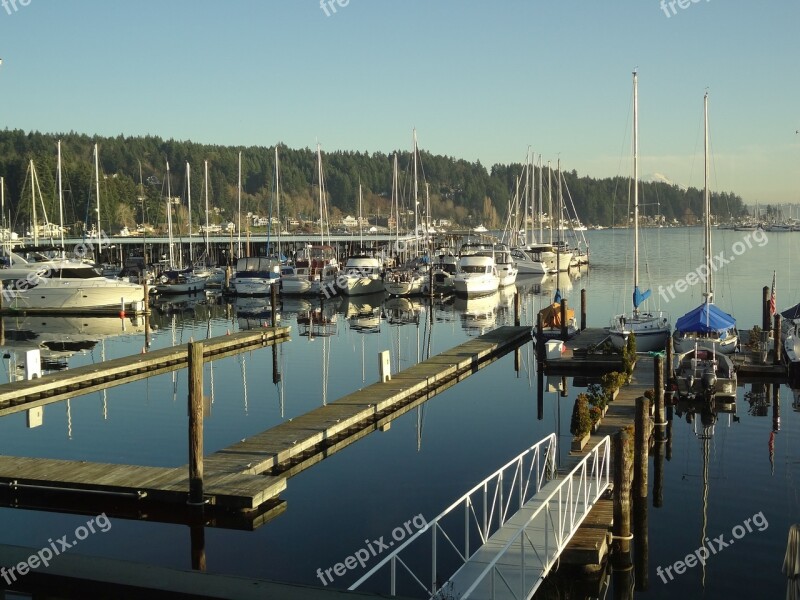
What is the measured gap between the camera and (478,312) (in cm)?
5819

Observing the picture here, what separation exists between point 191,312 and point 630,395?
3846cm

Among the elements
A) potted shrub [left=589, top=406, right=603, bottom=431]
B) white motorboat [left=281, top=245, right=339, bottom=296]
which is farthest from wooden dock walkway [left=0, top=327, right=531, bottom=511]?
white motorboat [left=281, top=245, right=339, bottom=296]

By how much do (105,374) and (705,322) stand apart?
2118cm

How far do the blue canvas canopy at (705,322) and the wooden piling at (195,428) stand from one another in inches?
834

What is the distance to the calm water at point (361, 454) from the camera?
15.8 m

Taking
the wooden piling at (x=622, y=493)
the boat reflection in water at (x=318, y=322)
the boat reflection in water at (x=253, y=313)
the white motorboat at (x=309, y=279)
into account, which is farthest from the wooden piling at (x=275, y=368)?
the white motorboat at (x=309, y=279)

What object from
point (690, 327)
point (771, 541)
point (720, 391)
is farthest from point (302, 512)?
point (690, 327)

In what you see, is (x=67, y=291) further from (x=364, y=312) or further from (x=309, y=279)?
(x=364, y=312)

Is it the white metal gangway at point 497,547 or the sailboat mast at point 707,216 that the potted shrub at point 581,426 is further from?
the sailboat mast at point 707,216

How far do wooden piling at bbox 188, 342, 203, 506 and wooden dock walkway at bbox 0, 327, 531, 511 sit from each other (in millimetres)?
269

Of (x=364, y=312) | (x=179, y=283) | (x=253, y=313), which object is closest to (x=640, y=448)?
(x=364, y=312)

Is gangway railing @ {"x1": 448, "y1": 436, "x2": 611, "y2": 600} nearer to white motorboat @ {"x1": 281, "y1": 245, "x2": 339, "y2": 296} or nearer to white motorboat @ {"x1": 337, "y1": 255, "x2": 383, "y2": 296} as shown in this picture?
white motorboat @ {"x1": 337, "y1": 255, "x2": 383, "y2": 296}

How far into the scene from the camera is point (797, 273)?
98.4 meters

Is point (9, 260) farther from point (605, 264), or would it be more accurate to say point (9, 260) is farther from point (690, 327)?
point (605, 264)
